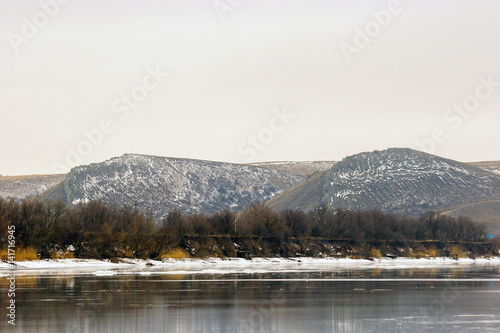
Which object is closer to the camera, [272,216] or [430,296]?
[430,296]

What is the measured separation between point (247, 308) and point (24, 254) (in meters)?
38.4

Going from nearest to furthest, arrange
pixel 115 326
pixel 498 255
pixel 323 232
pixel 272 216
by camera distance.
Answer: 1. pixel 115 326
2. pixel 272 216
3. pixel 323 232
4. pixel 498 255

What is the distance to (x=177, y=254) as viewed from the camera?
77.8 meters

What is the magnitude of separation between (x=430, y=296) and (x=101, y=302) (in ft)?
46.8

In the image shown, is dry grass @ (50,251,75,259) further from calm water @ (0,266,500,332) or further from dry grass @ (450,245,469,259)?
dry grass @ (450,245,469,259)

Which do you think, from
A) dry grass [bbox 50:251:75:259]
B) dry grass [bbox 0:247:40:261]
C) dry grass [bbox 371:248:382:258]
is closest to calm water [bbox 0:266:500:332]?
dry grass [bbox 0:247:40:261]

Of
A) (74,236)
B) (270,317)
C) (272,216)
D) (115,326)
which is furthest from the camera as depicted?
(272,216)

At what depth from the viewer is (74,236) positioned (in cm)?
6625

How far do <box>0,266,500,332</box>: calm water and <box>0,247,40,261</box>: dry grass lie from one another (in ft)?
71.5

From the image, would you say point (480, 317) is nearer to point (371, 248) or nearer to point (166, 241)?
point (166, 241)

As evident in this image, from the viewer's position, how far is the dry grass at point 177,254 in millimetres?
75488

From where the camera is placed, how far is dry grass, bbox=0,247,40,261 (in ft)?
184

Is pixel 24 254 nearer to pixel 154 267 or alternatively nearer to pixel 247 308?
pixel 154 267

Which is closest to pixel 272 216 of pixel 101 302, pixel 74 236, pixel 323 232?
pixel 323 232
